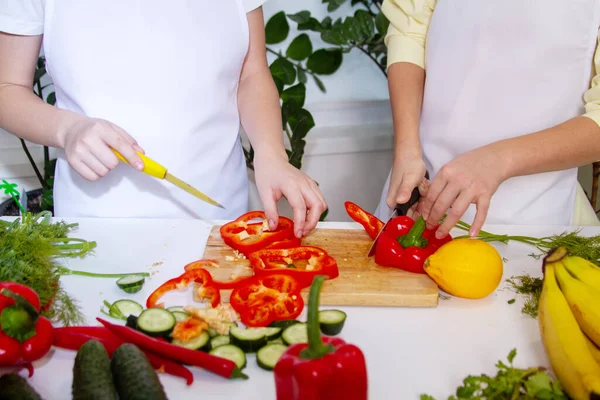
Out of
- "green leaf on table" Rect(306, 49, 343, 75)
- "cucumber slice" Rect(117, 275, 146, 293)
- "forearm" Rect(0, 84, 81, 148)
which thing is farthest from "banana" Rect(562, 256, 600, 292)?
"green leaf on table" Rect(306, 49, 343, 75)

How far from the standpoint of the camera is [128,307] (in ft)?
3.91

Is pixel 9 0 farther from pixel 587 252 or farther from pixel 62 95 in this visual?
pixel 587 252

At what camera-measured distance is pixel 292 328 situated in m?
1.09

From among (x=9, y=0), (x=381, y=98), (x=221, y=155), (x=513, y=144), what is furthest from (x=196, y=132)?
(x=381, y=98)

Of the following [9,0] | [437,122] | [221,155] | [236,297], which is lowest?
[236,297]

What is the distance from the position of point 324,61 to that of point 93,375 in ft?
6.63

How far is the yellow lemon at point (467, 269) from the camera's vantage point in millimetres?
1223

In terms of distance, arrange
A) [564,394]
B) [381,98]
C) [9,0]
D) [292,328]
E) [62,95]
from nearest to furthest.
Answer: [564,394]
[292,328]
[9,0]
[62,95]
[381,98]

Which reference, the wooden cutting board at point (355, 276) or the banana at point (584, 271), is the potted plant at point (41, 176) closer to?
the wooden cutting board at point (355, 276)

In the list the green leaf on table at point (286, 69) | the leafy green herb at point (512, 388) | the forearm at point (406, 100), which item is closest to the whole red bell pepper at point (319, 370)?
the leafy green herb at point (512, 388)

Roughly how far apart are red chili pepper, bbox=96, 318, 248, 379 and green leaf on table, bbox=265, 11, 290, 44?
1.74 meters

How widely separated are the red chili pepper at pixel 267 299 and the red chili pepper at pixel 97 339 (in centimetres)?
19

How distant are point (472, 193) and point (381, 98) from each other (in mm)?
1525

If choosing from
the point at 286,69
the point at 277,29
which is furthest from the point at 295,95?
the point at 277,29
